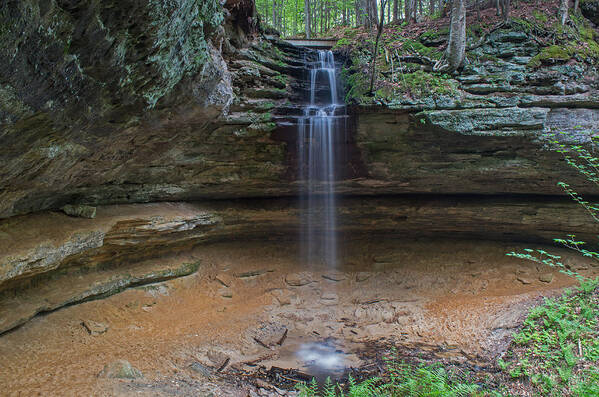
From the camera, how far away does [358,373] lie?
5879 millimetres

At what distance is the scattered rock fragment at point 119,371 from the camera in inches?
193

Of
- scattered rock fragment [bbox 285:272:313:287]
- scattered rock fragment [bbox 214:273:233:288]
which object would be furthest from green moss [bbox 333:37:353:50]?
scattered rock fragment [bbox 214:273:233:288]

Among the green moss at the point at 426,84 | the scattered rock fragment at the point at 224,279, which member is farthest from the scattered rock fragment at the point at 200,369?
the green moss at the point at 426,84

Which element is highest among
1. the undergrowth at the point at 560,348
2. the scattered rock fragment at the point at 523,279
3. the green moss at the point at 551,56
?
the green moss at the point at 551,56

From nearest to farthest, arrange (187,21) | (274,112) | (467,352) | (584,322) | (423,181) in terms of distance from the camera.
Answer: (187,21), (584,322), (467,352), (274,112), (423,181)

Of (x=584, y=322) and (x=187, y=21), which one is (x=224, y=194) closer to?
(x=187, y=21)

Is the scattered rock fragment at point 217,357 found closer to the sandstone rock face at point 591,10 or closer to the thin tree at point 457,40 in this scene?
the thin tree at point 457,40

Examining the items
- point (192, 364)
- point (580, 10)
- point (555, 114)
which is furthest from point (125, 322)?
point (580, 10)

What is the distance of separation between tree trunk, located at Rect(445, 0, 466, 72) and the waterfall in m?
3.34

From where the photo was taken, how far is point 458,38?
9.30m

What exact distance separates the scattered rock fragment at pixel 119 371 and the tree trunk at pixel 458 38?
1002 centimetres

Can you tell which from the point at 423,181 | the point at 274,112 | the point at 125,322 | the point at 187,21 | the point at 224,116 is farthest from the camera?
the point at 423,181

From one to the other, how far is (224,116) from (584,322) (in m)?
8.01

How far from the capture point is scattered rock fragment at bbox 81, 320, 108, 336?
6719 millimetres
